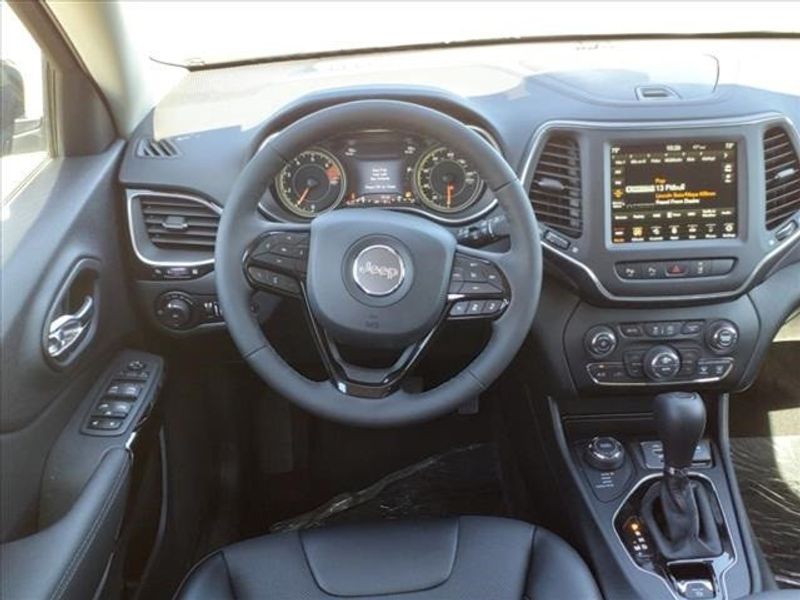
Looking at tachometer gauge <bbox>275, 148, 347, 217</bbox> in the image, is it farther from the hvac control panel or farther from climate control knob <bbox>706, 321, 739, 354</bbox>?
climate control knob <bbox>706, 321, 739, 354</bbox>

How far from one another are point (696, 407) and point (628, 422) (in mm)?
319

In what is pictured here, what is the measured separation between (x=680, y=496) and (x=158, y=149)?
1191 millimetres

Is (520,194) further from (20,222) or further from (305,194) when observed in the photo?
(20,222)

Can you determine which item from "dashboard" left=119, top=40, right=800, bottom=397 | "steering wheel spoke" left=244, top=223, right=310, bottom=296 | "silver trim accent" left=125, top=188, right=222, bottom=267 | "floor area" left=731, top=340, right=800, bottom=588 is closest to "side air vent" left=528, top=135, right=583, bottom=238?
"dashboard" left=119, top=40, right=800, bottom=397

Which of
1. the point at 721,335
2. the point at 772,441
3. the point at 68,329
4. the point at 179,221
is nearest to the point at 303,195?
the point at 179,221

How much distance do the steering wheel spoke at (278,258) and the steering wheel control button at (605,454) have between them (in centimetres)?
77

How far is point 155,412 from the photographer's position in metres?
1.97

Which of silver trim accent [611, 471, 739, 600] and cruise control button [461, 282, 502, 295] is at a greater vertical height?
cruise control button [461, 282, 502, 295]

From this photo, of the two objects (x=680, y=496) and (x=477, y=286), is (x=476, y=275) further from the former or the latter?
(x=680, y=496)

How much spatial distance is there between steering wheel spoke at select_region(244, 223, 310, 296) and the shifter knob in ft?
2.32

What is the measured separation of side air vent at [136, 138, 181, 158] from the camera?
1.96m

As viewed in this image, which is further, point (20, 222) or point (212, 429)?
point (212, 429)

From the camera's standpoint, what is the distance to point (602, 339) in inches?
80.2

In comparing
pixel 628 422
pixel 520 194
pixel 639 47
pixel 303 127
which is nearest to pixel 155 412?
pixel 303 127
